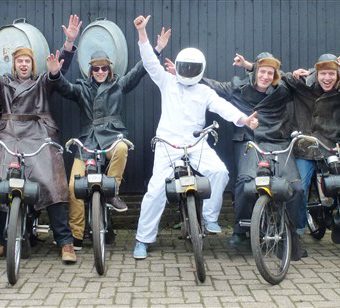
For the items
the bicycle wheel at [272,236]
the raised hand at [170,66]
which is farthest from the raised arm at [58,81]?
the bicycle wheel at [272,236]

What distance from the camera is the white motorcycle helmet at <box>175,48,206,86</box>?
557 cm

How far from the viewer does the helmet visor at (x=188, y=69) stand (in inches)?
220

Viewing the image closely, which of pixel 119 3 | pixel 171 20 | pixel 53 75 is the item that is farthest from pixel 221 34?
pixel 53 75

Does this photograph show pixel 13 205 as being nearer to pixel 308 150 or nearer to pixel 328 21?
pixel 308 150

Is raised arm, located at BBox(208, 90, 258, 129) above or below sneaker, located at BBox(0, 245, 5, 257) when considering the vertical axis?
above

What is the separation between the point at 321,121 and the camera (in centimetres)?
584

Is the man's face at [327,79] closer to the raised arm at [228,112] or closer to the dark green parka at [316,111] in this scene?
the dark green parka at [316,111]

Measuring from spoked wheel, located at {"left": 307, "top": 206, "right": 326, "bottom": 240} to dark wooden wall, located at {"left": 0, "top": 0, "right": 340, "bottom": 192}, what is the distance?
1.21m

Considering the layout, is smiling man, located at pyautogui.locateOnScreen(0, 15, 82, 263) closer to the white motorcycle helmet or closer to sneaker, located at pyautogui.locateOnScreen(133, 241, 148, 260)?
sneaker, located at pyautogui.locateOnScreen(133, 241, 148, 260)

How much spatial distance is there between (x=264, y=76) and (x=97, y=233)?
232cm

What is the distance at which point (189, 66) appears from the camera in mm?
5582

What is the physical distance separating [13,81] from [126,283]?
7.82ft

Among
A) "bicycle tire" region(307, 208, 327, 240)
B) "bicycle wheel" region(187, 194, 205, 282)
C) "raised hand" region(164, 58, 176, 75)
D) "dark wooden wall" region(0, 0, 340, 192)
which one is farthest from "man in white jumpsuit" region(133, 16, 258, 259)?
"bicycle tire" region(307, 208, 327, 240)

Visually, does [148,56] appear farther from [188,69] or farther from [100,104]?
[100,104]
